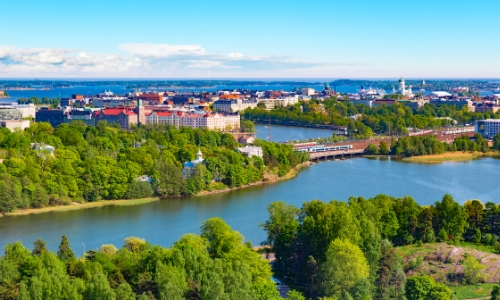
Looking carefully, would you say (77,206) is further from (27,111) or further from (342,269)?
(27,111)

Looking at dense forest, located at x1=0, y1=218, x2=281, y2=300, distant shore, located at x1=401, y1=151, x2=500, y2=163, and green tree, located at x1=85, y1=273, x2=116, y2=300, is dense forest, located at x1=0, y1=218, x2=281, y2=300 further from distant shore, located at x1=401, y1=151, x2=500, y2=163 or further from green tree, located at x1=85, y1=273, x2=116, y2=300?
distant shore, located at x1=401, y1=151, x2=500, y2=163

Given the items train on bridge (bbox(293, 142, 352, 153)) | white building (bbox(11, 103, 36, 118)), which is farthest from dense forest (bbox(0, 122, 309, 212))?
white building (bbox(11, 103, 36, 118))

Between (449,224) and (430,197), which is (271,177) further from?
(449,224)

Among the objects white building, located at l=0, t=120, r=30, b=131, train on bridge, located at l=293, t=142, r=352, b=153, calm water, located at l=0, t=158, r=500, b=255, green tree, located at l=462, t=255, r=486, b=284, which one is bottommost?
calm water, located at l=0, t=158, r=500, b=255

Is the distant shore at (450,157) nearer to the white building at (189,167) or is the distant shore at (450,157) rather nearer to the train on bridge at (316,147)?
the train on bridge at (316,147)

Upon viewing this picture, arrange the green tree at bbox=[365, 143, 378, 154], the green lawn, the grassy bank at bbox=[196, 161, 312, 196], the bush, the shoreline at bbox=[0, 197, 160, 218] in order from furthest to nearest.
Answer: the green tree at bbox=[365, 143, 378, 154] < the grassy bank at bbox=[196, 161, 312, 196] < the shoreline at bbox=[0, 197, 160, 218] < the bush < the green lawn

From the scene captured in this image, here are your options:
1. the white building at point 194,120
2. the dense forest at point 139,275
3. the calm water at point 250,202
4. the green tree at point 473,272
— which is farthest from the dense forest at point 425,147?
the dense forest at point 139,275
